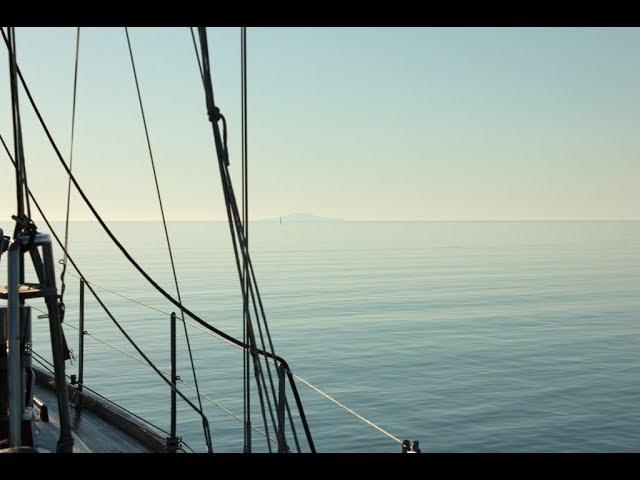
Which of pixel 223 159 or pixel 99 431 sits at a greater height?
pixel 223 159

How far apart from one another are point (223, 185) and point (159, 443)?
339 centimetres

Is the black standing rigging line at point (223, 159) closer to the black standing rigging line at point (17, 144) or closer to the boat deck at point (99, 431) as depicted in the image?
the black standing rigging line at point (17, 144)

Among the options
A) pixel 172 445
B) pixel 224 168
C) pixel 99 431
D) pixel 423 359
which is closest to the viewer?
pixel 224 168

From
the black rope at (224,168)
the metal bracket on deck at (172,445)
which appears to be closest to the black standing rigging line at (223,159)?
the black rope at (224,168)

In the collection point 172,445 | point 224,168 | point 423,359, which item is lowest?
point 172,445

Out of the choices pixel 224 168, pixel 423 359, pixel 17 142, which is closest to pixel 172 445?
pixel 224 168

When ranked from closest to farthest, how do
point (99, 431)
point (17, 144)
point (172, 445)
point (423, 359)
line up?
point (17, 144) < point (172, 445) < point (99, 431) < point (423, 359)

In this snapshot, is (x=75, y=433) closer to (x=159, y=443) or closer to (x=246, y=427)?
(x=159, y=443)

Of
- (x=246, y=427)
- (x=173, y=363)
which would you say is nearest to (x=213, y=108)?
(x=246, y=427)

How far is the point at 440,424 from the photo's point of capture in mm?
15938

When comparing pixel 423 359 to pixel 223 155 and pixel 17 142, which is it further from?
pixel 17 142

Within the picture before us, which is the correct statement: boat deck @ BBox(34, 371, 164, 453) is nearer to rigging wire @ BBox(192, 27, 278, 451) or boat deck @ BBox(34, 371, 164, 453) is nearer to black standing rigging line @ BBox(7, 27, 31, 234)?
rigging wire @ BBox(192, 27, 278, 451)
